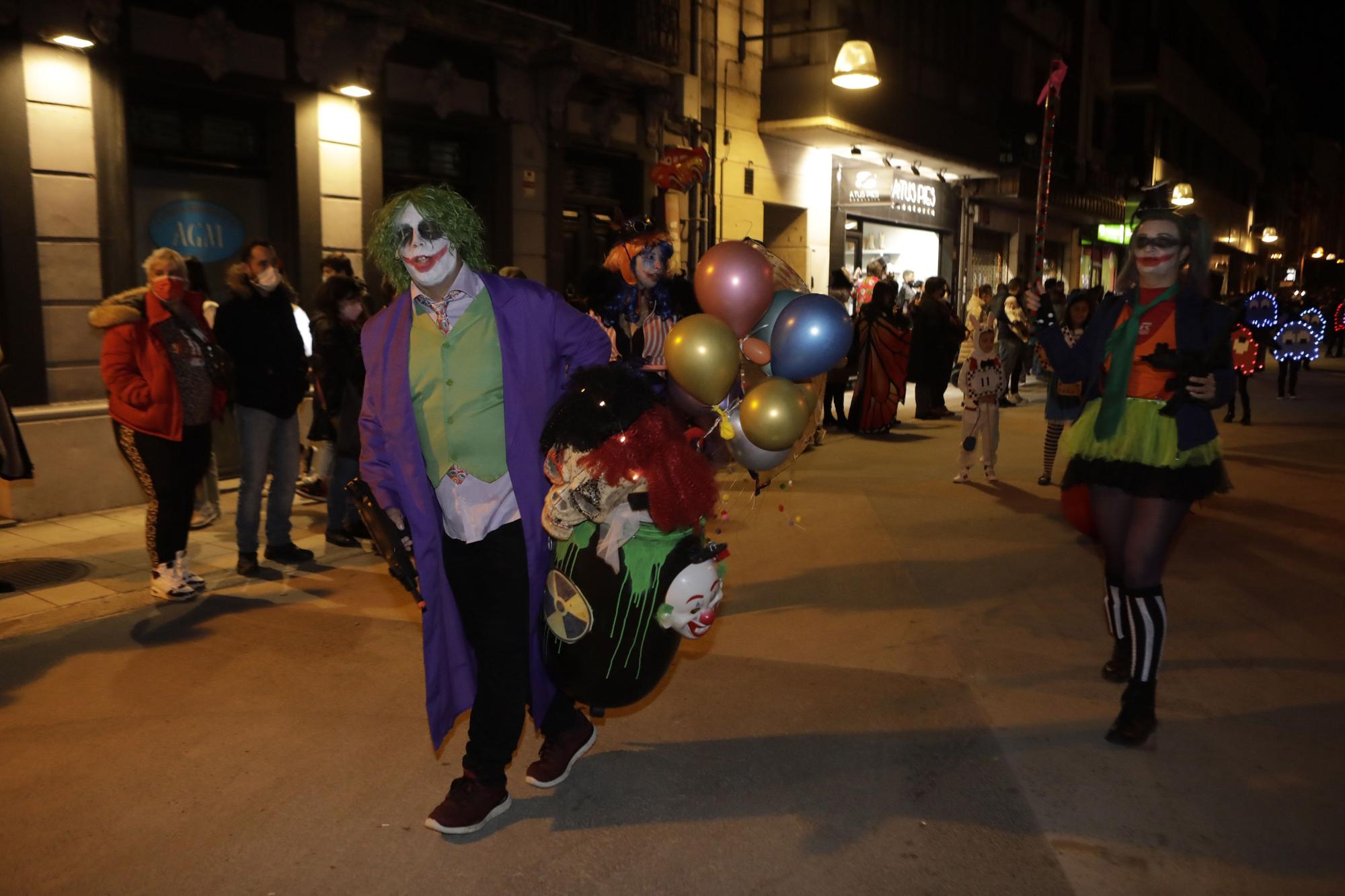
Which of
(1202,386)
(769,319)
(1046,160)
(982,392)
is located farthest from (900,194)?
(769,319)

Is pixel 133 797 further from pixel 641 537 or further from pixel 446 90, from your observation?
pixel 446 90

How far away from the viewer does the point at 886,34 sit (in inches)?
685

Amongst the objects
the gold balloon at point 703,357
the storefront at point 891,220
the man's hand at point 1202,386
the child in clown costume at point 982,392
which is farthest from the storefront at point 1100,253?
the gold balloon at point 703,357

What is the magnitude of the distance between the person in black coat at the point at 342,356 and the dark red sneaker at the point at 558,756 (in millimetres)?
3663

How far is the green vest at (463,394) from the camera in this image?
3.25 metres

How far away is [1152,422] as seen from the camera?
13.4ft

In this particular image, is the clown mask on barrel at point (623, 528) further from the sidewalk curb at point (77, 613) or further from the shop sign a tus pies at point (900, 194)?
the shop sign a tus pies at point (900, 194)

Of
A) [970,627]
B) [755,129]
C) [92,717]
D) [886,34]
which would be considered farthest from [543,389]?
[886,34]

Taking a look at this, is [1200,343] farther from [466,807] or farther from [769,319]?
[466,807]

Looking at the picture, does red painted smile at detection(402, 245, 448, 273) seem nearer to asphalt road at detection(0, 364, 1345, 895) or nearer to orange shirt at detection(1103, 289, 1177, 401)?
asphalt road at detection(0, 364, 1345, 895)

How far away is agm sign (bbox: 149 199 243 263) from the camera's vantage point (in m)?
9.19

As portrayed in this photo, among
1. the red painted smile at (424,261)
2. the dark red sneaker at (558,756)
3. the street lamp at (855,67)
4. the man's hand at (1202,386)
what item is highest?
the street lamp at (855,67)

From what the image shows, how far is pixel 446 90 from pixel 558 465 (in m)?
9.57

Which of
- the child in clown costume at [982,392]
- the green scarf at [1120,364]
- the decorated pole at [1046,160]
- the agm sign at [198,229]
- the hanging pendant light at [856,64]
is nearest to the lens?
the green scarf at [1120,364]
